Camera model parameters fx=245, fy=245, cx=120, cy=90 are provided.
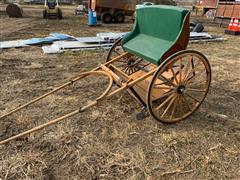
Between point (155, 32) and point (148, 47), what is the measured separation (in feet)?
0.99

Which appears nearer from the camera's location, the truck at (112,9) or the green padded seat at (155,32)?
the green padded seat at (155,32)

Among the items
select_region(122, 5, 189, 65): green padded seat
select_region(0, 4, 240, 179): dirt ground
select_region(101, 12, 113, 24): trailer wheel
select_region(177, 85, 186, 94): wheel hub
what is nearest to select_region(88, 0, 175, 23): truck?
select_region(101, 12, 113, 24): trailer wheel

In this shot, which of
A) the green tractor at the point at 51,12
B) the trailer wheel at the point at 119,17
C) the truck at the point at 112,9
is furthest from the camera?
the green tractor at the point at 51,12

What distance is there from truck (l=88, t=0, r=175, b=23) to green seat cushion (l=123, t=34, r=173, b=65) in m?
11.6

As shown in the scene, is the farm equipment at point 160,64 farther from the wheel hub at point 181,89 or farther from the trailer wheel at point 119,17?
the trailer wheel at point 119,17

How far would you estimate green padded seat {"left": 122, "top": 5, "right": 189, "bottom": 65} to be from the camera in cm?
328

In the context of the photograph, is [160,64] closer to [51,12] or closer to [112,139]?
[112,139]

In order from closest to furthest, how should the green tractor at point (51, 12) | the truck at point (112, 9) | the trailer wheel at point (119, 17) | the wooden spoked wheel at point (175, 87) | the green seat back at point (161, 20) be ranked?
the wooden spoked wheel at point (175, 87), the green seat back at point (161, 20), the truck at point (112, 9), the trailer wheel at point (119, 17), the green tractor at point (51, 12)

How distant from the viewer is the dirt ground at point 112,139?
8.85 feet

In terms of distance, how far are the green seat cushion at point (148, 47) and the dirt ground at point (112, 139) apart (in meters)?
0.93

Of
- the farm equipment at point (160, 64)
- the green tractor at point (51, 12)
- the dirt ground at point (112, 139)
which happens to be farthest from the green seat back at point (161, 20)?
the green tractor at point (51, 12)

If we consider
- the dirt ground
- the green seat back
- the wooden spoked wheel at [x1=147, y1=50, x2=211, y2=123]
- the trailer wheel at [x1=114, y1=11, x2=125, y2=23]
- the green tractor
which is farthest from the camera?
the green tractor

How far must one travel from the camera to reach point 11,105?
399 cm

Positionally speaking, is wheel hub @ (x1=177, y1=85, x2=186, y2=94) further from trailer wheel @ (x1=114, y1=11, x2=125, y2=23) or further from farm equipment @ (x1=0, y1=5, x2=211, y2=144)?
trailer wheel @ (x1=114, y1=11, x2=125, y2=23)
